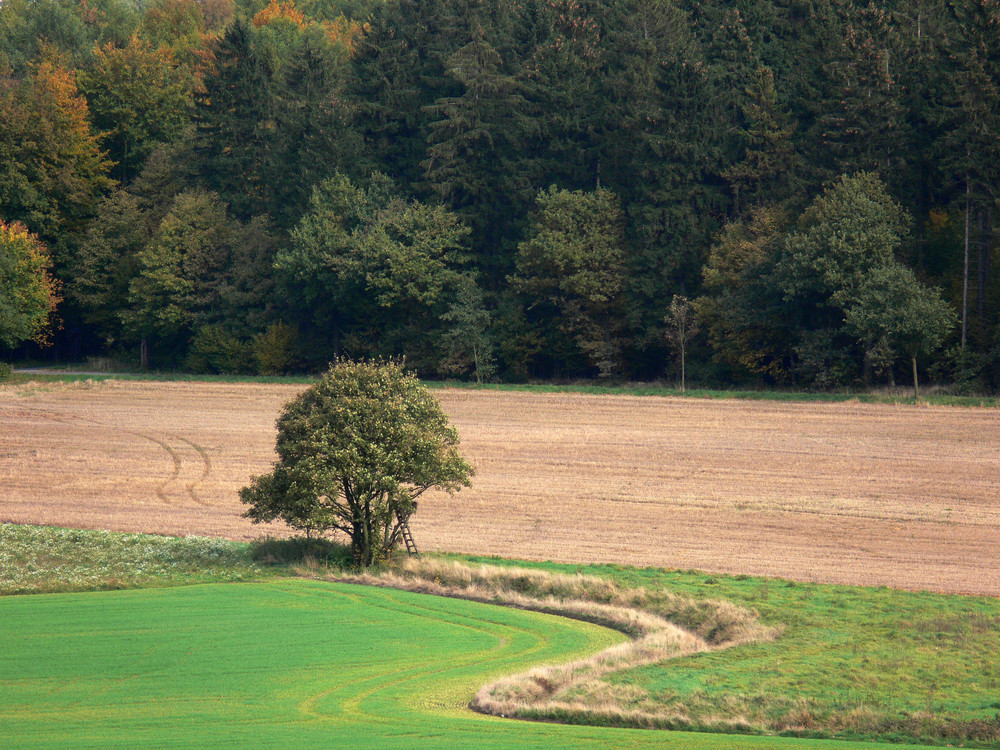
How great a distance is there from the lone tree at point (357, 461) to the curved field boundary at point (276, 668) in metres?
2.17

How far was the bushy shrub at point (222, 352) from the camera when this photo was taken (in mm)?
72000

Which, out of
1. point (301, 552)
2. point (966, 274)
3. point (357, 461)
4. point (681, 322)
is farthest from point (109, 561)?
point (966, 274)

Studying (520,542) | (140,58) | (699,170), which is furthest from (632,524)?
(140,58)

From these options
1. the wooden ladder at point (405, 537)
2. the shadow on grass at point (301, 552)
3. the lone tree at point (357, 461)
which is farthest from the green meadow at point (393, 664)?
the wooden ladder at point (405, 537)

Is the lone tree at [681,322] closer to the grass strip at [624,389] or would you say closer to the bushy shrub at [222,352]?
the grass strip at [624,389]

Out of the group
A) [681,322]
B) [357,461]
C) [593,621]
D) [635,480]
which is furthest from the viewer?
[681,322]

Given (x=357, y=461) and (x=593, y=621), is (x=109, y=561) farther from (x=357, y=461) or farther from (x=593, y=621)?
(x=593, y=621)

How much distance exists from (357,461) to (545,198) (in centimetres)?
4093

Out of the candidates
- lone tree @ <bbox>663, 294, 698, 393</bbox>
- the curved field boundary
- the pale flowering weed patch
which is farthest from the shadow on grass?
lone tree @ <bbox>663, 294, 698, 393</bbox>

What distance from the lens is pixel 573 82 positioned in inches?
2667

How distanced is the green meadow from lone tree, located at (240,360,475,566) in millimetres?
1918

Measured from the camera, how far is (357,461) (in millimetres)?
26453

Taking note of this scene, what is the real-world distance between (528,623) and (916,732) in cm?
924

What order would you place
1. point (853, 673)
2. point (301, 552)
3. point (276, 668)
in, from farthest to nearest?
1. point (301, 552)
2. point (276, 668)
3. point (853, 673)
